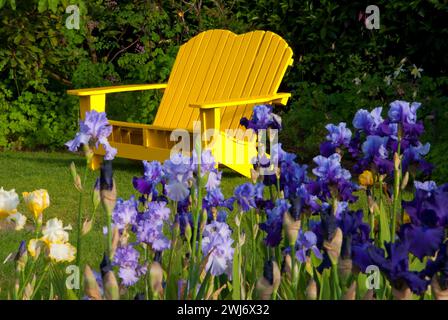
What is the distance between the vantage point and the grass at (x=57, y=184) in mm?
4105

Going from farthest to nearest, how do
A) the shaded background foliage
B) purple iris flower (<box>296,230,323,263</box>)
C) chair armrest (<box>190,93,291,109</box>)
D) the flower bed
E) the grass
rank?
the shaded background foliage → chair armrest (<box>190,93,291,109</box>) → the grass → purple iris flower (<box>296,230,323,263</box>) → the flower bed

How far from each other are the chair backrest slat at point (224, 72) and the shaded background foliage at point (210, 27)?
66cm

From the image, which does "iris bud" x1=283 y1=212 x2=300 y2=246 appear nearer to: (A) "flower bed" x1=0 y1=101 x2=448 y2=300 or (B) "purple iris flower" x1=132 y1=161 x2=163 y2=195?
(A) "flower bed" x1=0 y1=101 x2=448 y2=300

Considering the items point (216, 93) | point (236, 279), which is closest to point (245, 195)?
point (236, 279)

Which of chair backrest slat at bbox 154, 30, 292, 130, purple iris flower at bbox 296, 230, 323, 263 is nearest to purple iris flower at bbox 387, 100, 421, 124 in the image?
purple iris flower at bbox 296, 230, 323, 263

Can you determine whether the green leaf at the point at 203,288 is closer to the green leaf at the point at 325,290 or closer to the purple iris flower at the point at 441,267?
the green leaf at the point at 325,290

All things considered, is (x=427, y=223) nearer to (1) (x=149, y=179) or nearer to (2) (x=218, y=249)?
(2) (x=218, y=249)

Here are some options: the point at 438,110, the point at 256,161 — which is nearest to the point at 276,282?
the point at 256,161

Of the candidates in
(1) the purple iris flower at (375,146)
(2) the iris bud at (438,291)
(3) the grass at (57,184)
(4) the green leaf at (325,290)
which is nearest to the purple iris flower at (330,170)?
(1) the purple iris flower at (375,146)

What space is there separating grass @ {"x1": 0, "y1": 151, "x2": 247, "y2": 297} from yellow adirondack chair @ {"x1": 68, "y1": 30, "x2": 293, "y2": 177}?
0.27 m

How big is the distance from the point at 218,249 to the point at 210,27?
6349 mm

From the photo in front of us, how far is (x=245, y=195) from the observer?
2.07 meters

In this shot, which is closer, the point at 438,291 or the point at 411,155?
the point at 438,291

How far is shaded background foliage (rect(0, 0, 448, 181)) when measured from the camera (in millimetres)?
6543
